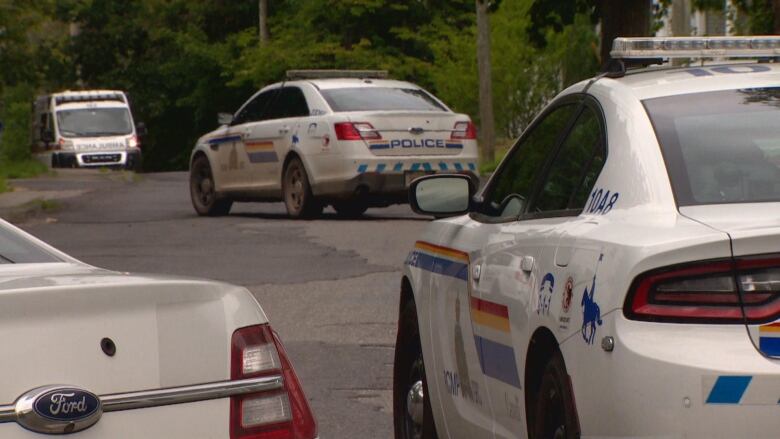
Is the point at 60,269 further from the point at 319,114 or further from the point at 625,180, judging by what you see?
the point at 319,114

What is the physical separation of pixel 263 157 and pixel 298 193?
0.93 metres

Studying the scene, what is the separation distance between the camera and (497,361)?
5.24 m

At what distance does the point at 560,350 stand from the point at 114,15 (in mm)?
68863

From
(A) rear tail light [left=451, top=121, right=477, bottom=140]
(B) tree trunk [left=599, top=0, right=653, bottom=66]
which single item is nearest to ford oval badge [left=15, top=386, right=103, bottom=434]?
(B) tree trunk [left=599, top=0, right=653, bottom=66]

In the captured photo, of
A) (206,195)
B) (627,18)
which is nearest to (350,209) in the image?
(206,195)

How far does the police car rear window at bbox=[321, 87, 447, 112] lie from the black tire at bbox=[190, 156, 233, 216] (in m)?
2.70

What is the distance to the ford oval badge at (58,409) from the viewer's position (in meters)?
3.58

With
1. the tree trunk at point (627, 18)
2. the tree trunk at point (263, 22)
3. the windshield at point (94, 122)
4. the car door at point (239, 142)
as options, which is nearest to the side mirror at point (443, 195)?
the tree trunk at point (627, 18)

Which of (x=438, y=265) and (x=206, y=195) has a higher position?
(x=438, y=265)

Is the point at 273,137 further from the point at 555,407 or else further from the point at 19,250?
the point at 555,407

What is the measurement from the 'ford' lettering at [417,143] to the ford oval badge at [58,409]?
15181mm

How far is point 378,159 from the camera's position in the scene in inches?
740

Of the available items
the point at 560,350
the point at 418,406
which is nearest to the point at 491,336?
the point at 560,350

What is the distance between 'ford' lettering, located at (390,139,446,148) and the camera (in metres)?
18.8
